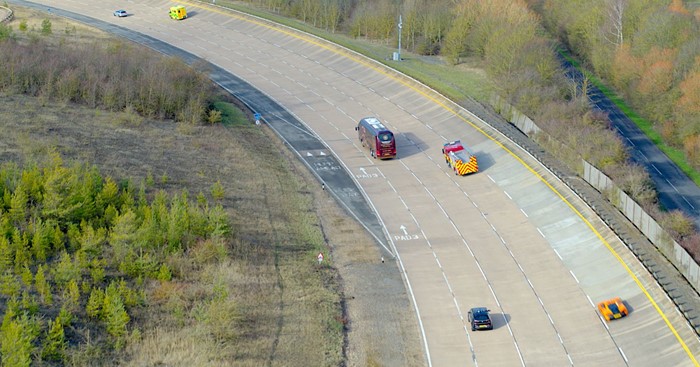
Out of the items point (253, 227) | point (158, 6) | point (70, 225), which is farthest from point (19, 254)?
point (158, 6)

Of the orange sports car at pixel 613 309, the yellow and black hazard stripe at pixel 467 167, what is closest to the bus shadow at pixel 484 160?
the yellow and black hazard stripe at pixel 467 167

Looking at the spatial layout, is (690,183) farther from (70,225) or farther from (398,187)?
(70,225)

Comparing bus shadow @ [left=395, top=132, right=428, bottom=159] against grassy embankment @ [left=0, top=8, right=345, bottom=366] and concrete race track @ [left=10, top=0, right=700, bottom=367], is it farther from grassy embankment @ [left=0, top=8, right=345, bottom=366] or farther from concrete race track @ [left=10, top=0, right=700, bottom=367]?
grassy embankment @ [left=0, top=8, right=345, bottom=366]

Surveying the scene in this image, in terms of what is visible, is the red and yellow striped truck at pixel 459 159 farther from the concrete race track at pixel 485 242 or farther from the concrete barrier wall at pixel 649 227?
the concrete barrier wall at pixel 649 227

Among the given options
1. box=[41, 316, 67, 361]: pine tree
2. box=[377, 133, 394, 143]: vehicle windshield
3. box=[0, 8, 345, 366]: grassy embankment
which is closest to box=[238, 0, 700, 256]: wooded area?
box=[377, 133, 394, 143]: vehicle windshield

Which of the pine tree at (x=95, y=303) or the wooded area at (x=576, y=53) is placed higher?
the wooded area at (x=576, y=53)

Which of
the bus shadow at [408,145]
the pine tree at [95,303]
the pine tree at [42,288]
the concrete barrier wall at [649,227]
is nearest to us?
the pine tree at [95,303]
